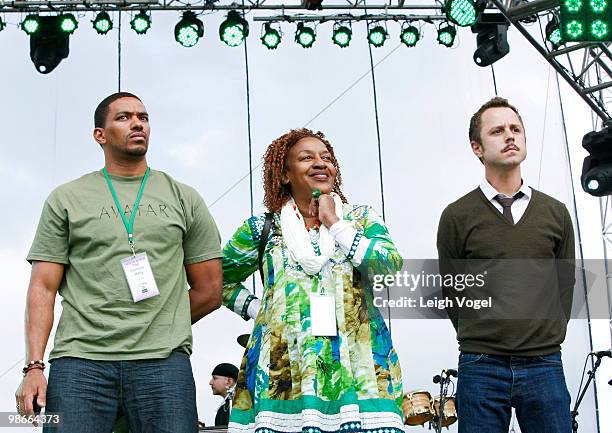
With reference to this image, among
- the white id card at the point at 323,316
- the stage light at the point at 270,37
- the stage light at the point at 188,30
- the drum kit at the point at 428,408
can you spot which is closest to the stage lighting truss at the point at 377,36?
the stage light at the point at 270,37

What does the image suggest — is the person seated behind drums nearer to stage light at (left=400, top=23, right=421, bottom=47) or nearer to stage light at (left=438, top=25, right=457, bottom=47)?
stage light at (left=400, top=23, right=421, bottom=47)

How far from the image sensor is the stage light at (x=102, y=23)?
26.2 feet

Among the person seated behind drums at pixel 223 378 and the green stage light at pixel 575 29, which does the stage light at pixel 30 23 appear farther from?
the green stage light at pixel 575 29

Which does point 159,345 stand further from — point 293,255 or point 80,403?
point 293,255

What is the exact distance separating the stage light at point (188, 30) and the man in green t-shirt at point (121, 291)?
16.5 ft

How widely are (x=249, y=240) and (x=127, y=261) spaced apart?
1.69 feet

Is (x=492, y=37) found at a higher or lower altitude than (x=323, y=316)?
higher

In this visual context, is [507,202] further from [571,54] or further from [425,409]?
[571,54]

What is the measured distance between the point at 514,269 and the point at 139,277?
46.1 inches

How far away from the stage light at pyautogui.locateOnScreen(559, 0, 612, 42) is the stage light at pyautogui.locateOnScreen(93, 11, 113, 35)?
3.92 m

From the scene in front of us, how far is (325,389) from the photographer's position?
281 centimetres

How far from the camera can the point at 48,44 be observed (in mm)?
7934
